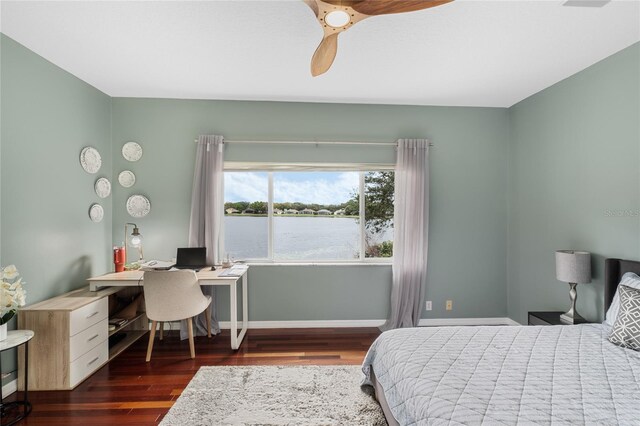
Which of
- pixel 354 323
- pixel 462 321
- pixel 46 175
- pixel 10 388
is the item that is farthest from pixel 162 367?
pixel 462 321

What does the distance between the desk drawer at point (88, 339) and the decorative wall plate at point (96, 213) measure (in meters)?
1.10

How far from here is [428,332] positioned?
217 cm

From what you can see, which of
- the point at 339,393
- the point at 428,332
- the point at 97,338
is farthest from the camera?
the point at 97,338

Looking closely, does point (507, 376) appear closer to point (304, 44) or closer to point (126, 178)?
point (304, 44)

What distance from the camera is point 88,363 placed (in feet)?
8.70

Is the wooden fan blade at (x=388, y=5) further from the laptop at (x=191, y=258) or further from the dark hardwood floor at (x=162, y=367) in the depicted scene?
the laptop at (x=191, y=258)

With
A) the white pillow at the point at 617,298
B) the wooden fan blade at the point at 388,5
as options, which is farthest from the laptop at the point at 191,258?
the white pillow at the point at 617,298

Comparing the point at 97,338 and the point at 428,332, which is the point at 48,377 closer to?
the point at 97,338

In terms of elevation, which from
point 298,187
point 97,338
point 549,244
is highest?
point 298,187

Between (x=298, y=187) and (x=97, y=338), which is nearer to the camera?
(x=97, y=338)

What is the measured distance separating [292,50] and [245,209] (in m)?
1.96

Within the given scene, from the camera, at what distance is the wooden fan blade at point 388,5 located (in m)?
1.43

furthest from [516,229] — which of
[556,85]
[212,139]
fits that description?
[212,139]

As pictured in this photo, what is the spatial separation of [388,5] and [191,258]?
3032mm
